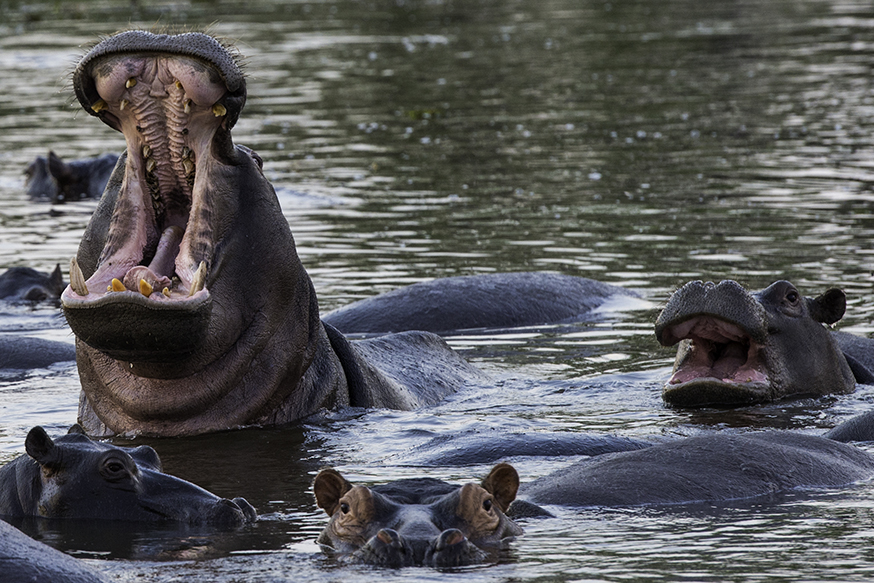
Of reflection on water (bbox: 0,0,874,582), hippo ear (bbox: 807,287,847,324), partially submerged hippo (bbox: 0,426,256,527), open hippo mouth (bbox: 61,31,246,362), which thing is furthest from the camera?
hippo ear (bbox: 807,287,847,324)

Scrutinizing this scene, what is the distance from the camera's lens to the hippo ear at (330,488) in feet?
17.0

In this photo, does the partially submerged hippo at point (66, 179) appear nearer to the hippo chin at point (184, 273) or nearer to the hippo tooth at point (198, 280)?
the hippo chin at point (184, 273)

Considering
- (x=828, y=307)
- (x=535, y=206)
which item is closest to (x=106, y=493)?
(x=828, y=307)

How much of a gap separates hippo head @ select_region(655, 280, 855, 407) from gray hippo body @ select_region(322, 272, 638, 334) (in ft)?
7.67

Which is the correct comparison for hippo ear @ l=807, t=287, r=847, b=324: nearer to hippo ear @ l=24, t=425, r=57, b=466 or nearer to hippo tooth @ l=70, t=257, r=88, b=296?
hippo tooth @ l=70, t=257, r=88, b=296

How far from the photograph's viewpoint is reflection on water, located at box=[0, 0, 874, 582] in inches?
214

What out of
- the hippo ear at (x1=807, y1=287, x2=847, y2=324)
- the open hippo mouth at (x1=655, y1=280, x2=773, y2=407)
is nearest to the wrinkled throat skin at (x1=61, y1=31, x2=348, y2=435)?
the open hippo mouth at (x1=655, y1=280, x2=773, y2=407)

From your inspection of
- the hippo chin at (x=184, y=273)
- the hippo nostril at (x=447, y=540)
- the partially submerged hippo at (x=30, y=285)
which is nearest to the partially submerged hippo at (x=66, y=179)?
the partially submerged hippo at (x=30, y=285)

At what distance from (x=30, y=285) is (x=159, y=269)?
5244 millimetres

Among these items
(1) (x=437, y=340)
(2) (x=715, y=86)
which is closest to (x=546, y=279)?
(1) (x=437, y=340)

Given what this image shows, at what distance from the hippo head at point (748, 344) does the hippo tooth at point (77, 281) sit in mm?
2826

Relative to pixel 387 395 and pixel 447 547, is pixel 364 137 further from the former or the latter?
pixel 447 547

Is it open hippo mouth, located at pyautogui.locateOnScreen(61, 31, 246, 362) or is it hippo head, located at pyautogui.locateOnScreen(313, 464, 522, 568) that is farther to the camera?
open hippo mouth, located at pyautogui.locateOnScreen(61, 31, 246, 362)

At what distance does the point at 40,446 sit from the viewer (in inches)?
221
